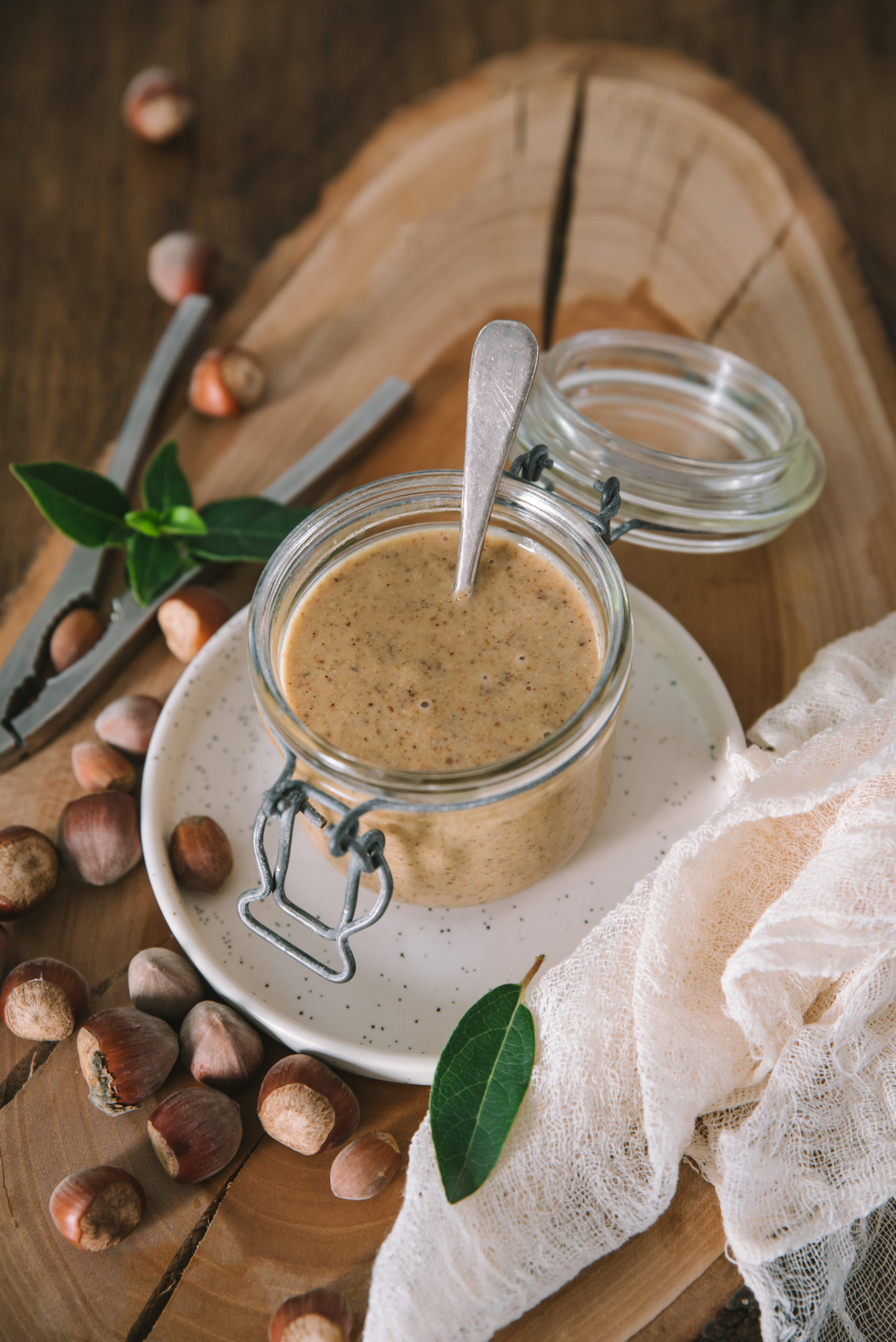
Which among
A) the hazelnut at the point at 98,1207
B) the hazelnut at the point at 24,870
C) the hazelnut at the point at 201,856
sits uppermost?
the hazelnut at the point at 201,856

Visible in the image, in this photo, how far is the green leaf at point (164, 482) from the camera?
5.23 feet

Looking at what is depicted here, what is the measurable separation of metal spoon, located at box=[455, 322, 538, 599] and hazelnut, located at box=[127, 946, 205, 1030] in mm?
562

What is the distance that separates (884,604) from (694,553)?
27 centimetres

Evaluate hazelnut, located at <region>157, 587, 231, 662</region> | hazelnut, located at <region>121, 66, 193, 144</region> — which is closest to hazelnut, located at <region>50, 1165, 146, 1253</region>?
hazelnut, located at <region>157, 587, 231, 662</region>

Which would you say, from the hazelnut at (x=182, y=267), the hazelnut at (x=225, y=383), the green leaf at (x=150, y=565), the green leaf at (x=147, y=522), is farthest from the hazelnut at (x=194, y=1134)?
the hazelnut at (x=182, y=267)

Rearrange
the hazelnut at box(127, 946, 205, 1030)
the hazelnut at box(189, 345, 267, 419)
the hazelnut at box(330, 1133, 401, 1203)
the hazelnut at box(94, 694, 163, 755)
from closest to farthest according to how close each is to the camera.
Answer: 1. the hazelnut at box(330, 1133, 401, 1203)
2. the hazelnut at box(127, 946, 205, 1030)
3. the hazelnut at box(94, 694, 163, 755)
4. the hazelnut at box(189, 345, 267, 419)

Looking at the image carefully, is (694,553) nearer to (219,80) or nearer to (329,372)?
(329,372)

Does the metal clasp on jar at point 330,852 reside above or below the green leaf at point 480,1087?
above

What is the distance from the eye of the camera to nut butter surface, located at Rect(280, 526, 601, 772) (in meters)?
1.17

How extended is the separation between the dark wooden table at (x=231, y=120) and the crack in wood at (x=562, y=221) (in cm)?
32

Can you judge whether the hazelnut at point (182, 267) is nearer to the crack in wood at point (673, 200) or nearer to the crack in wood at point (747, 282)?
the crack in wood at point (673, 200)

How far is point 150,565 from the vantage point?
5.07 ft

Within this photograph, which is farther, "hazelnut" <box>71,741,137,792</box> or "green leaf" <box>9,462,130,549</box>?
"green leaf" <box>9,462,130,549</box>

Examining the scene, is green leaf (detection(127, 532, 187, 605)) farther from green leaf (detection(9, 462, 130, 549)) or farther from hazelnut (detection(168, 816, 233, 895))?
hazelnut (detection(168, 816, 233, 895))
